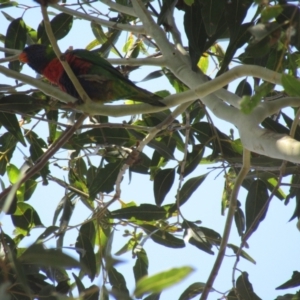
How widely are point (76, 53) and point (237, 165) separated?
1021 millimetres

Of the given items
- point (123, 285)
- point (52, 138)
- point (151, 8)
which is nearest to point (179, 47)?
point (151, 8)

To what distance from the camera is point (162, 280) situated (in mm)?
966

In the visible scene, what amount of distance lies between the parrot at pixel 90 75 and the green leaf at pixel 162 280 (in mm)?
1619

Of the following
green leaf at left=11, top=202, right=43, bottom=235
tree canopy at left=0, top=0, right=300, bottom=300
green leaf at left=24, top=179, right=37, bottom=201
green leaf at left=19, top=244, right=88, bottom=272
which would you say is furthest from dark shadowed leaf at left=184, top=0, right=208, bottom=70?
green leaf at left=24, top=179, right=37, bottom=201

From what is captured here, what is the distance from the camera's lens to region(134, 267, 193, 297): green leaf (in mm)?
939

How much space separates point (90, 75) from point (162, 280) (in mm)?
1968

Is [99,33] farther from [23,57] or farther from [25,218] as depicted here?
[25,218]

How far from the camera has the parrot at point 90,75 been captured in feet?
8.90

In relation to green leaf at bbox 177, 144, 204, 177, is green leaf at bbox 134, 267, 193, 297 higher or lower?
lower

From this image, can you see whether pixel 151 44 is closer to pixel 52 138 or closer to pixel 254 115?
A: pixel 52 138

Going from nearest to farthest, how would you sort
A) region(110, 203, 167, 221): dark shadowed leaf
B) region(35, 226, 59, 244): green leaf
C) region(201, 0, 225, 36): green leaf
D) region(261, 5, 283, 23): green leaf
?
region(261, 5, 283, 23): green leaf < region(201, 0, 225, 36): green leaf < region(35, 226, 59, 244): green leaf < region(110, 203, 167, 221): dark shadowed leaf

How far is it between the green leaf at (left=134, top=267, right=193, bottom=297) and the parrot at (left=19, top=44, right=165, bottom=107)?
5.31ft

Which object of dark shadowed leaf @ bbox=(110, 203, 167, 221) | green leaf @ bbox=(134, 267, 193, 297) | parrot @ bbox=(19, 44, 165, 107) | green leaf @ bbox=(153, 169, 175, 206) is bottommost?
green leaf @ bbox=(134, 267, 193, 297)

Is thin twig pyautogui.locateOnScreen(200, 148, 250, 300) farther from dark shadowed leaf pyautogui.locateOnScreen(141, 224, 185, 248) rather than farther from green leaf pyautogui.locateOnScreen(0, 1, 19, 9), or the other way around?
green leaf pyautogui.locateOnScreen(0, 1, 19, 9)
